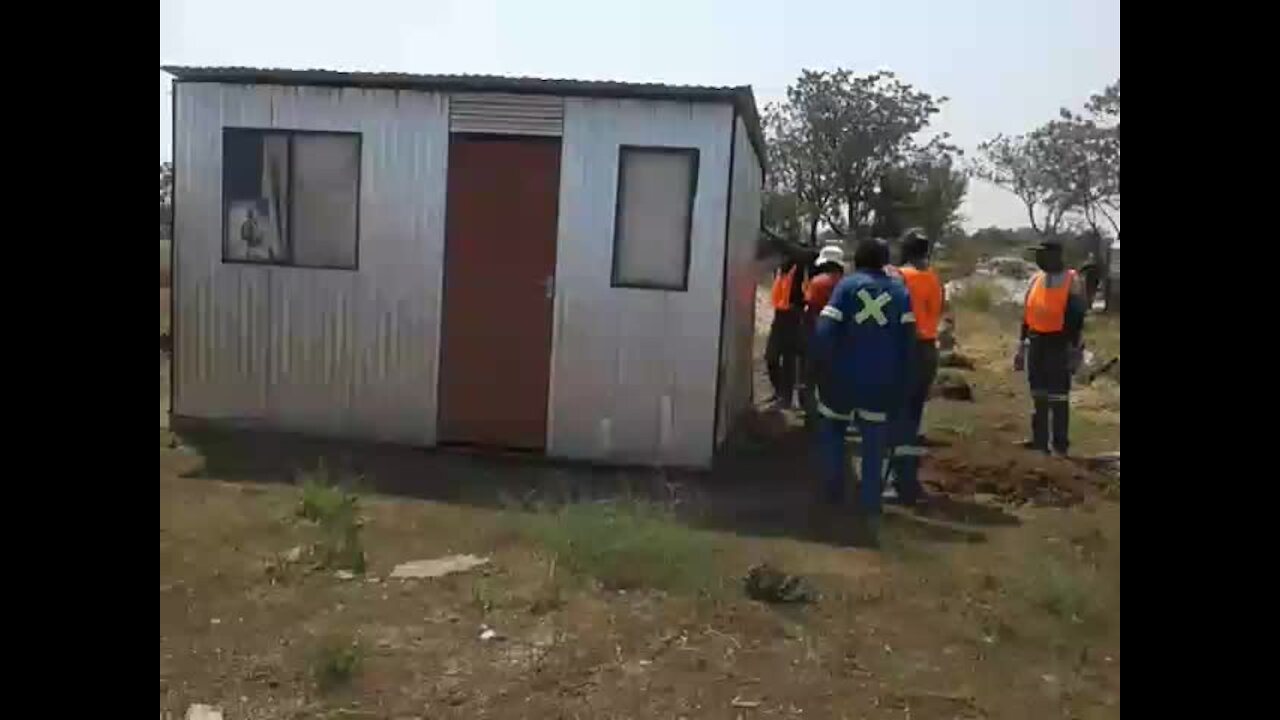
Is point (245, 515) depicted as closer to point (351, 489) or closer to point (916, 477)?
point (351, 489)

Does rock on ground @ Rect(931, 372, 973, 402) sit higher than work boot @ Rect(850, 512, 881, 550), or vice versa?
rock on ground @ Rect(931, 372, 973, 402)

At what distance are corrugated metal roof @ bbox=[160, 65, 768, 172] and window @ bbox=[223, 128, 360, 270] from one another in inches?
16.9

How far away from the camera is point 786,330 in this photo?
1266 cm

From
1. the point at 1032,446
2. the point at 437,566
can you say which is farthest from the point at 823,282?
the point at 437,566

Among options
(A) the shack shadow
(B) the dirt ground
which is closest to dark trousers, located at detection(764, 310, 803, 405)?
(A) the shack shadow

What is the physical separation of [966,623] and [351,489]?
13.8 ft

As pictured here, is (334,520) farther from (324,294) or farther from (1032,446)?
(1032,446)

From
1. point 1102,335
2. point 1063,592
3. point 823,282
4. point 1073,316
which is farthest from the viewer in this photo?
point 1102,335

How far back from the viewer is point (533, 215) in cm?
947

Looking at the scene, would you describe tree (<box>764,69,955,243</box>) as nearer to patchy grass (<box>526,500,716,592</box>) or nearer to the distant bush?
the distant bush

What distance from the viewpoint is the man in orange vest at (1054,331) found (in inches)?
395

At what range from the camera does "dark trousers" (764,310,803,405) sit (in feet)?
41.4

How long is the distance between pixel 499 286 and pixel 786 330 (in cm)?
412

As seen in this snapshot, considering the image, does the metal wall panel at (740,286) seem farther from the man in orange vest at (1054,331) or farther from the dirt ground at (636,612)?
the man in orange vest at (1054,331)
